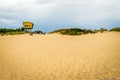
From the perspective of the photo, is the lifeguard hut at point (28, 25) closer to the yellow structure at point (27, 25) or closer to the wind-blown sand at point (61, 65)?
the yellow structure at point (27, 25)

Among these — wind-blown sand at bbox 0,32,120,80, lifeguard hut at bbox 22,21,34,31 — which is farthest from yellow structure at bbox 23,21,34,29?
wind-blown sand at bbox 0,32,120,80

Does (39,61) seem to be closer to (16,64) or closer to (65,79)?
(16,64)

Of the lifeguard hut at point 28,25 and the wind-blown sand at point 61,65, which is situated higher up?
the lifeguard hut at point 28,25

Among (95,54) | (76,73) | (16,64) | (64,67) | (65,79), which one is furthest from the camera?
(95,54)

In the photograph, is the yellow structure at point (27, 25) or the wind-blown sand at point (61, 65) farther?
the yellow structure at point (27, 25)

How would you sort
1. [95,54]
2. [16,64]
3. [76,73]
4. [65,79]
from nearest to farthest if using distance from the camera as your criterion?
[65,79], [76,73], [16,64], [95,54]

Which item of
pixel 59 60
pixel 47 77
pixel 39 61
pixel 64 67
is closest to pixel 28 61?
pixel 39 61

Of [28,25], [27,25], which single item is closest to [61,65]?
[28,25]

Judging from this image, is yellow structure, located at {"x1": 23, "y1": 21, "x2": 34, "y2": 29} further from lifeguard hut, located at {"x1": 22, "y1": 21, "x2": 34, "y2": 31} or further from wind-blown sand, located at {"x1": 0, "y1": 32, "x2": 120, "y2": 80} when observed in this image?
wind-blown sand, located at {"x1": 0, "y1": 32, "x2": 120, "y2": 80}

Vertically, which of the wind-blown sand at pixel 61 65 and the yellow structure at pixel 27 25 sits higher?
the yellow structure at pixel 27 25

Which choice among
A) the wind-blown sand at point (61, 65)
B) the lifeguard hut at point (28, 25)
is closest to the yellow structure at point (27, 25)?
the lifeguard hut at point (28, 25)

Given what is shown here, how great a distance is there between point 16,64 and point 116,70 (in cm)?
629

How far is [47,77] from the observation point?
42.4 ft

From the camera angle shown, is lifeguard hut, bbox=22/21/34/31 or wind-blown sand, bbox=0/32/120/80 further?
lifeguard hut, bbox=22/21/34/31
